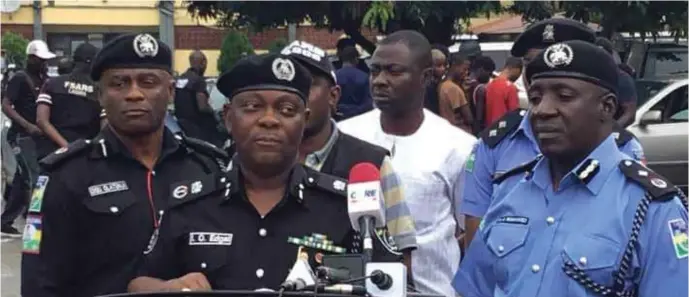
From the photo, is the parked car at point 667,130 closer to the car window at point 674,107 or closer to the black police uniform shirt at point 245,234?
the car window at point 674,107

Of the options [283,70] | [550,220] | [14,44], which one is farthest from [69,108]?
[14,44]

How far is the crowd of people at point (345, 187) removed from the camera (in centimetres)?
322

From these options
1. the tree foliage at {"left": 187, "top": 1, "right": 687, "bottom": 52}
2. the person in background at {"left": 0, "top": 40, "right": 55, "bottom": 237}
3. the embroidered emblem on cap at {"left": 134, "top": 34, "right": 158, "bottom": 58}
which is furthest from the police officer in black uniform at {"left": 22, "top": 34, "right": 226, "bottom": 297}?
the tree foliage at {"left": 187, "top": 1, "right": 687, "bottom": 52}

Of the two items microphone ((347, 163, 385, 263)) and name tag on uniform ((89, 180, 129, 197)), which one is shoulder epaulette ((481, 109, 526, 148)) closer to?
name tag on uniform ((89, 180, 129, 197))

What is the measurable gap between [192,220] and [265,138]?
0.29 meters

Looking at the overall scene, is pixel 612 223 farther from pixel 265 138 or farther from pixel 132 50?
pixel 132 50

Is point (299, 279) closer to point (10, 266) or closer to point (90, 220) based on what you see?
point (90, 220)

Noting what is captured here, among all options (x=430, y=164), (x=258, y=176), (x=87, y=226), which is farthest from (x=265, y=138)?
(x=430, y=164)

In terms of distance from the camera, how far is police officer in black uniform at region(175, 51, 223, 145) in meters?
13.7

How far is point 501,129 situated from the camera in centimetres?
489

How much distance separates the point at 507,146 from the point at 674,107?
981cm

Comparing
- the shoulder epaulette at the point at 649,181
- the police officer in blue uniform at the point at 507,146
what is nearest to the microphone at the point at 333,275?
the shoulder epaulette at the point at 649,181

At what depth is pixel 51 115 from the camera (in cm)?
997

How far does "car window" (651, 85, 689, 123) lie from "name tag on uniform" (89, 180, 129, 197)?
420 inches
